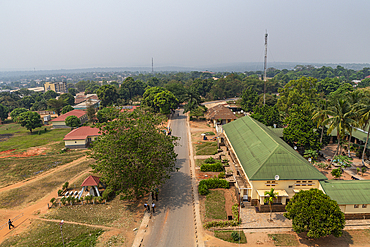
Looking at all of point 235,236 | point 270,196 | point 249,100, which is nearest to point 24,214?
point 235,236

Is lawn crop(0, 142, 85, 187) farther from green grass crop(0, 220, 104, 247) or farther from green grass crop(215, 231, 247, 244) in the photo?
green grass crop(215, 231, 247, 244)

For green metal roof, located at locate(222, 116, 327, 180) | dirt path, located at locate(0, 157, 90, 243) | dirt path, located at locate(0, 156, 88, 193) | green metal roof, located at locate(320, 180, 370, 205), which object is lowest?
dirt path, located at locate(0, 157, 90, 243)

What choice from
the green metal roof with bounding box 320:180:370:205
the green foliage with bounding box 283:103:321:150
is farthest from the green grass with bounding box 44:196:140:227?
the green foliage with bounding box 283:103:321:150

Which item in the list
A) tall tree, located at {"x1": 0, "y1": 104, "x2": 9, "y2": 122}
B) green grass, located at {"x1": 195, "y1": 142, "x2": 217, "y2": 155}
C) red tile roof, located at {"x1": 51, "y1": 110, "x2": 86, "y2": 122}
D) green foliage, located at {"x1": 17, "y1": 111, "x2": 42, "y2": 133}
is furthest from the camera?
tall tree, located at {"x1": 0, "y1": 104, "x2": 9, "y2": 122}

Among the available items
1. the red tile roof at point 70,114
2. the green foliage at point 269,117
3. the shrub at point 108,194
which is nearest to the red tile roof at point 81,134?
the red tile roof at point 70,114

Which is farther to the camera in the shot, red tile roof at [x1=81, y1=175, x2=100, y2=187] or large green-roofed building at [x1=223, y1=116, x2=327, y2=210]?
red tile roof at [x1=81, y1=175, x2=100, y2=187]

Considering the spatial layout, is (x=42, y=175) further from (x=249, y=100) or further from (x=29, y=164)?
(x=249, y=100)

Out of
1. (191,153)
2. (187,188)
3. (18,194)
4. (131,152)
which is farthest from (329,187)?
(18,194)
